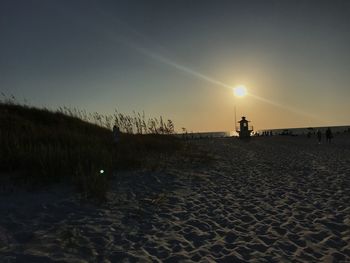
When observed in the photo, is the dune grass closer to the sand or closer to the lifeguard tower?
the sand

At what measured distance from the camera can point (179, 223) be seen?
5953 millimetres

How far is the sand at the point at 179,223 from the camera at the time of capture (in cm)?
458

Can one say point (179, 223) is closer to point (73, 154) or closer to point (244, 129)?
point (73, 154)

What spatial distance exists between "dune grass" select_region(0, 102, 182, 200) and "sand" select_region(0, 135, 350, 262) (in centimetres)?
50

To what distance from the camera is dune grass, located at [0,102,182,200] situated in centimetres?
785

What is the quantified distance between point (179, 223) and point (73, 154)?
14.8ft

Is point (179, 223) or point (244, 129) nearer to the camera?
point (179, 223)

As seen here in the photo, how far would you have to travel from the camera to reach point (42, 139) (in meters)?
11.4

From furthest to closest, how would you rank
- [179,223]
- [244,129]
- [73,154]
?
[244,129] → [73,154] → [179,223]

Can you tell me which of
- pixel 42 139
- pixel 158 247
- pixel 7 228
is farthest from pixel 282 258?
pixel 42 139

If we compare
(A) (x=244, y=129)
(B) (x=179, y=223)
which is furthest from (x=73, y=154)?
(A) (x=244, y=129)

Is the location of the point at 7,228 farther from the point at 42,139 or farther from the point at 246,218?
the point at 42,139

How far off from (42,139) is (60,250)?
7568 millimetres

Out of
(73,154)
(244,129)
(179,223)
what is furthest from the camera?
(244,129)
